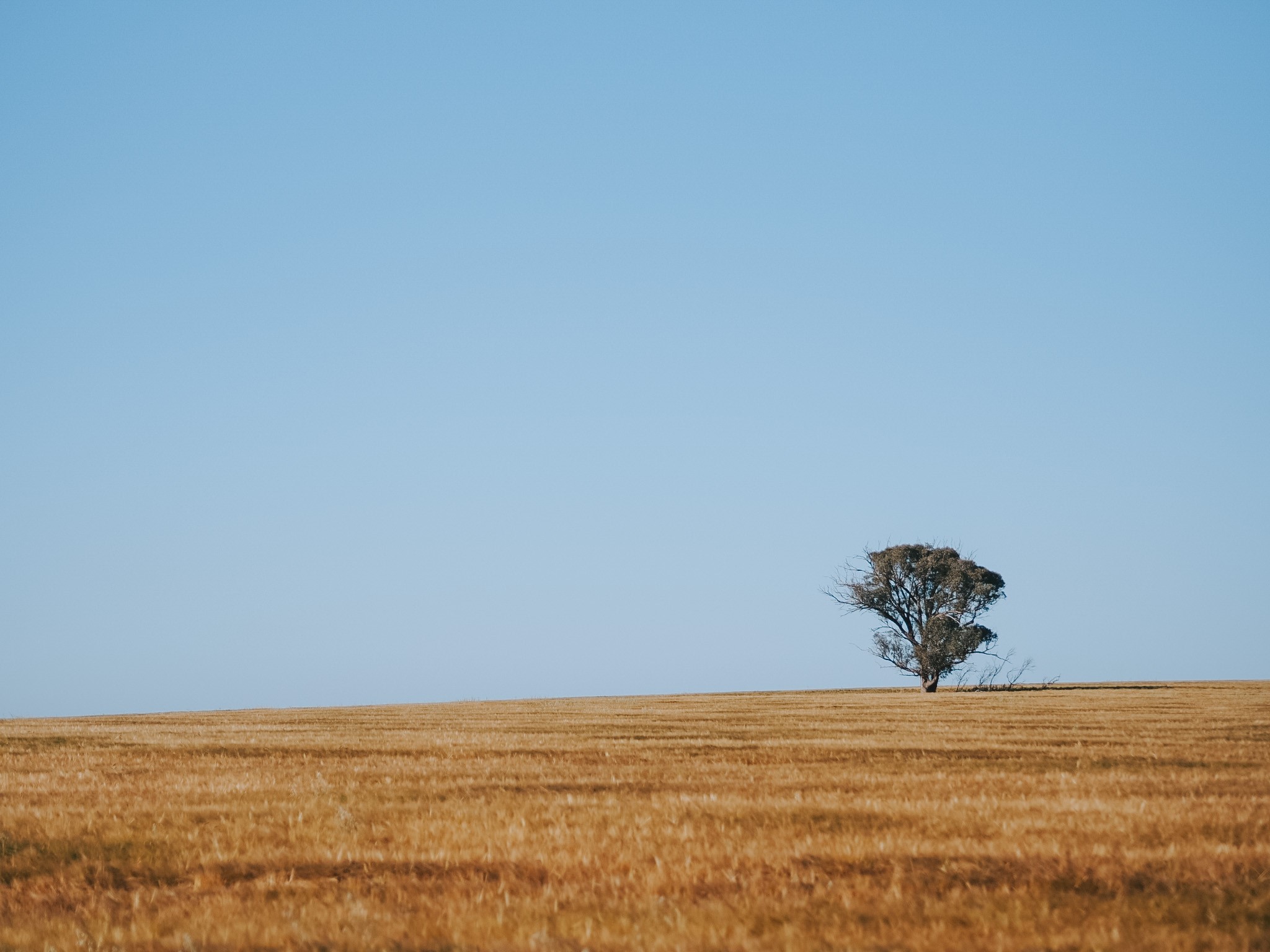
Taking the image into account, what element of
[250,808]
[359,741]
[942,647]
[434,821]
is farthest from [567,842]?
[942,647]

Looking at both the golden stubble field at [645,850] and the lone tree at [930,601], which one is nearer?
the golden stubble field at [645,850]

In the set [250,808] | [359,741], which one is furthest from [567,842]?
[359,741]

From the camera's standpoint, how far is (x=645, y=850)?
9.75m

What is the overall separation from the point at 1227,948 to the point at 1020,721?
27.1 metres

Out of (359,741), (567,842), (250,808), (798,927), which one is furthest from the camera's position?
(359,741)

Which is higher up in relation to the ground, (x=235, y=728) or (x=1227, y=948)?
(x=1227, y=948)

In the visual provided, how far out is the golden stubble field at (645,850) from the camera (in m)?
7.28

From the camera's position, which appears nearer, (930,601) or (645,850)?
(645,850)

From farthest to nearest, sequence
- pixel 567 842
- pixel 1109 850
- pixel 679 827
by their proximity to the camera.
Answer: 1. pixel 679 827
2. pixel 567 842
3. pixel 1109 850

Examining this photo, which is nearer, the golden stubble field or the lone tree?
the golden stubble field

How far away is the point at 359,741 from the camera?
25.3 metres

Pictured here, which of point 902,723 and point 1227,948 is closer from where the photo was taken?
point 1227,948

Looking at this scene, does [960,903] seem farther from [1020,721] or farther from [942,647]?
[942,647]

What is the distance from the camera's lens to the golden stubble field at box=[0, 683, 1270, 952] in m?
7.28
